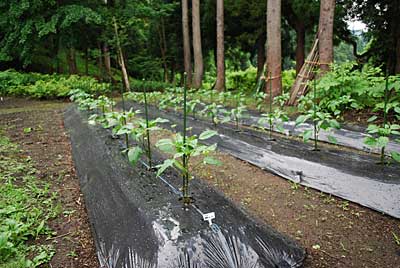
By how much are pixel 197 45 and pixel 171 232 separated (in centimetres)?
896

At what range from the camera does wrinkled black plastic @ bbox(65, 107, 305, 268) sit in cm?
139

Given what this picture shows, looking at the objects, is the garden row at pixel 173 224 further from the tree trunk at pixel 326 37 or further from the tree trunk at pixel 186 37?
the tree trunk at pixel 186 37

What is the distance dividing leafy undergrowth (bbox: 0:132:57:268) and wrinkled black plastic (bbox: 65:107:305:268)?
299 mm

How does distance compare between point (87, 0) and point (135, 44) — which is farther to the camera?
point (135, 44)

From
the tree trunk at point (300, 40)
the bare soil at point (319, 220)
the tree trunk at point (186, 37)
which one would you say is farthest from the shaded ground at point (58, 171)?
the tree trunk at point (300, 40)

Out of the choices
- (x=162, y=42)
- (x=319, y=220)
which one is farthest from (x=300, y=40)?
(x=319, y=220)

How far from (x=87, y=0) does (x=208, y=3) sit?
423 centimetres

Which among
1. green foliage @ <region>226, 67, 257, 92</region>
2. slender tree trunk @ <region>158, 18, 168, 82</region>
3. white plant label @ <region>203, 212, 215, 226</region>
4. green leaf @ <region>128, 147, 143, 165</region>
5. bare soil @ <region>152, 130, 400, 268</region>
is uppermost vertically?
slender tree trunk @ <region>158, 18, 168, 82</region>

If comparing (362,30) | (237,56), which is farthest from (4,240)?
(237,56)

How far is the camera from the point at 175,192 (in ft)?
6.21

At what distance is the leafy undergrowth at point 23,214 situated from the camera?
154 cm

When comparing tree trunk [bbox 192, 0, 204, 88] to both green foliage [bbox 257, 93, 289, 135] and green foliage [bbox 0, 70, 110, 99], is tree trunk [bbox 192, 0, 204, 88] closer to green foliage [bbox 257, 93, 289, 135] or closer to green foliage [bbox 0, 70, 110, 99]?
green foliage [bbox 0, 70, 110, 99]

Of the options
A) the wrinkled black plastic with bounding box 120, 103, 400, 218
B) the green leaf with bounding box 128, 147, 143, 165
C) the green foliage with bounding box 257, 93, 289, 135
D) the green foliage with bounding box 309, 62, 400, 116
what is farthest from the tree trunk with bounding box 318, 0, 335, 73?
the green leaf with bounding box 128, 147, 143, 165

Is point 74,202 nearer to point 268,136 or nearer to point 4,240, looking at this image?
point 4,240
